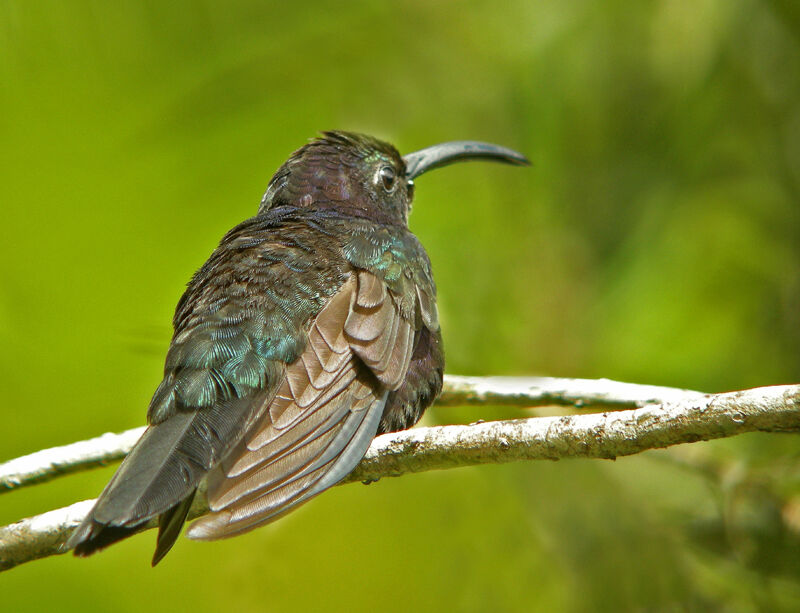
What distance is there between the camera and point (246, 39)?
4.81 meters

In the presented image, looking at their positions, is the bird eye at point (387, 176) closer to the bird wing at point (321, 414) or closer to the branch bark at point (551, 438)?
the bird wing at point (321, 414)

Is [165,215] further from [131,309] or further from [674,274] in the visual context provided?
[674,274]

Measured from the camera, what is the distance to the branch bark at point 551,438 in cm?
243

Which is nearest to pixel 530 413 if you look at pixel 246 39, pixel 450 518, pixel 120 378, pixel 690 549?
pixel 450 518

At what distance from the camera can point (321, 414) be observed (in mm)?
3090

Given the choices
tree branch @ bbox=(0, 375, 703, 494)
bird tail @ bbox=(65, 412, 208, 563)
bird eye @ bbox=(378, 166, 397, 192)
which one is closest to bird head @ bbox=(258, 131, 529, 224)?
bird eye @ bbox=(378, 166, 397, 192)

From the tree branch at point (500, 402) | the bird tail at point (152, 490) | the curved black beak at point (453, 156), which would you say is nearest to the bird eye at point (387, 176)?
the curved black beak at point (453, 156)

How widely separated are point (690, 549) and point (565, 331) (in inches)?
49.5

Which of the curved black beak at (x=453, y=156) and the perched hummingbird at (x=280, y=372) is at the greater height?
the curved black beak at (x=453, y=156)

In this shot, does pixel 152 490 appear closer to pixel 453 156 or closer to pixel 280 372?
pixel 280 372

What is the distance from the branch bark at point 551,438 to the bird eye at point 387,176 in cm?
191

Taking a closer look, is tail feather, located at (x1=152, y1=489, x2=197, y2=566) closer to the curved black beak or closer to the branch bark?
the branch bark

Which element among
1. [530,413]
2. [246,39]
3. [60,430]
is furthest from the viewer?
[246,39]

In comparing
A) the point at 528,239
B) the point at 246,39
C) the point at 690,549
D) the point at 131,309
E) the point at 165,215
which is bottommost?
the point at 690,549
